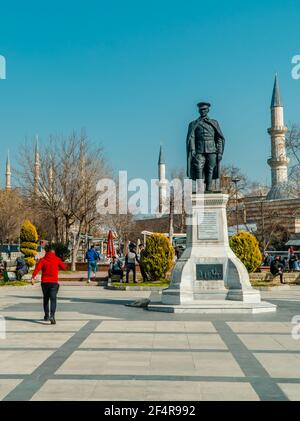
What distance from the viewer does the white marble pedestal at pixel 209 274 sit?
13.8 metres

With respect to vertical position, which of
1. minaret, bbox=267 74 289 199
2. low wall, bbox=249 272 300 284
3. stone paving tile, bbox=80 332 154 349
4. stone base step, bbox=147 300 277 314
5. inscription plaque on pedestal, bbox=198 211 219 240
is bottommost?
stone paving tile, bbox=80 332 154 349

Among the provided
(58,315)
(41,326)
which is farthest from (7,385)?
(58,315)

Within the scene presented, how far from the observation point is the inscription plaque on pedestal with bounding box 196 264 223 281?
1414 centimetres

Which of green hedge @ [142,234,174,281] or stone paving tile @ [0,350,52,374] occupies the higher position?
green hedge @ [142,234,174,281]

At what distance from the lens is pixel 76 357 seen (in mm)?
8008

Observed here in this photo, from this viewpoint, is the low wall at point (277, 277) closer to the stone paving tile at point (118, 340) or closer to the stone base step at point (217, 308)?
the stone base step at point (217, 308)

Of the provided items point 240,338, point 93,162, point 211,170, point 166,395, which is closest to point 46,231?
point 93,162

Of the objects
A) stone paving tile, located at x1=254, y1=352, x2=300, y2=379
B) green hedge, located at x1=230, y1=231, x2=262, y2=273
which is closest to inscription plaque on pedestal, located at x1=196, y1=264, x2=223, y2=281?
stone paving tile, located at x1=254, y1=352, x2=300, y2=379

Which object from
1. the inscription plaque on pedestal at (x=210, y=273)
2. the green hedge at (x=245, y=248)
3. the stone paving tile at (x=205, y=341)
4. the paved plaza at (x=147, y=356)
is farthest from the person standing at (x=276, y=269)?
the stone paving tile at (x=205, y=341)

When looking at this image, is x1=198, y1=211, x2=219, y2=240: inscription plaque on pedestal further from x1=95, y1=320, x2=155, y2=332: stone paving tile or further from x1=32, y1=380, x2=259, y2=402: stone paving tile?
x1=32, y1=380, x2=259, y2=402: stone paving tile

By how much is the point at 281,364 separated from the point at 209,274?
6.63m

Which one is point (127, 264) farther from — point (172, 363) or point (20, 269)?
point (172, 363)

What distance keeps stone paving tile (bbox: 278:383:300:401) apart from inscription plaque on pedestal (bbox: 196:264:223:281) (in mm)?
7779
